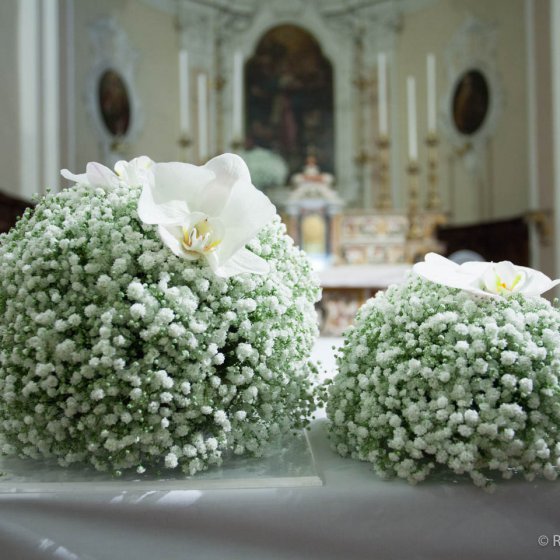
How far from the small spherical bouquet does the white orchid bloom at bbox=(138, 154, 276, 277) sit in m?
0.20

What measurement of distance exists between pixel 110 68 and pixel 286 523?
295 inches

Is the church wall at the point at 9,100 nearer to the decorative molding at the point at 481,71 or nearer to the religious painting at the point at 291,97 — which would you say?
the religious painting at the point at 291,97

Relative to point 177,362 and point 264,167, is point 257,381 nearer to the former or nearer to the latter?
point 177,362

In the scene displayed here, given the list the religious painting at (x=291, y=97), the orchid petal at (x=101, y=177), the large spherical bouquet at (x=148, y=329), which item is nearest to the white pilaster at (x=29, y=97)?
the religious painting at (x=291, y=97)

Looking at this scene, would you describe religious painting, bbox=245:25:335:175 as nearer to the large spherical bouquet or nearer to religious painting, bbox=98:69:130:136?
religious painting, bbox=98:69:130:136

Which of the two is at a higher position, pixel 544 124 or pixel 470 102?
pixel 470 102

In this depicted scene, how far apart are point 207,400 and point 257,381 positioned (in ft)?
0.24

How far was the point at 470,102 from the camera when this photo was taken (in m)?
7.34

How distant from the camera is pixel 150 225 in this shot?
2.47 feet

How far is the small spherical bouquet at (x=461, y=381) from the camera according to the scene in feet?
2.21

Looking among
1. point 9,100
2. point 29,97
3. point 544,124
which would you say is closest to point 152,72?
point 29,97

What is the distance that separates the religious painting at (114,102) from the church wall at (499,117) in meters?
3.61

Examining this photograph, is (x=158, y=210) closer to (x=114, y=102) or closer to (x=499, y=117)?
(x=499, y=117)

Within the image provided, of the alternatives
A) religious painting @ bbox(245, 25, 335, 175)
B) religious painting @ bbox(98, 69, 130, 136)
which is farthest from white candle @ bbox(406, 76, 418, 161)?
religious painting @ bbox(98, 69, 130, 136)
